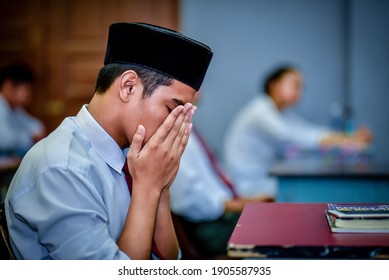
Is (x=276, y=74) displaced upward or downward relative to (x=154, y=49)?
downward

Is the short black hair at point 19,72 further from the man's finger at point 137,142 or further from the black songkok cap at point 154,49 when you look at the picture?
the man's finger at point 137,142

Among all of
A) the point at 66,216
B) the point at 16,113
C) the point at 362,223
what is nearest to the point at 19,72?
the point at 16,113

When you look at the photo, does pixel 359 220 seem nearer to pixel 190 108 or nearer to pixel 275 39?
pixel 190 108

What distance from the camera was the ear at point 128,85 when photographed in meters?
1.23

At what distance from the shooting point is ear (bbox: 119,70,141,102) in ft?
4.05

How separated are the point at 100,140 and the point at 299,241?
52cm

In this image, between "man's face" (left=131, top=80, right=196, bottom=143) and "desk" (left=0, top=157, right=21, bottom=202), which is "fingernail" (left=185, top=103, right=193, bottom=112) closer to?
"man's face" (left=131, top=80, right=196, bottom=143)

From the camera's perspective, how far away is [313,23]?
378 centimetres

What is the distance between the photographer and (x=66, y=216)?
1.07 metres

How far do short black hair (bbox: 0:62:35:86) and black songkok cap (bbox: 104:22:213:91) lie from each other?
81.5 inches

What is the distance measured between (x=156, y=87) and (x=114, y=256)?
38 cm

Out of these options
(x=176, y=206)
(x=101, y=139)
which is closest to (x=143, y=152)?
(x=101, y=139)

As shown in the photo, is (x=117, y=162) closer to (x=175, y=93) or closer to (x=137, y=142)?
(x=137, y=142)

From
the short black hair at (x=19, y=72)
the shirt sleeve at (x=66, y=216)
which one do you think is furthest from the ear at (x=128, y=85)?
the short black hair at (x=19, y=72)
